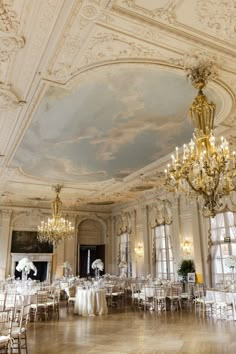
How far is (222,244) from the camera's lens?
1055 centimetres

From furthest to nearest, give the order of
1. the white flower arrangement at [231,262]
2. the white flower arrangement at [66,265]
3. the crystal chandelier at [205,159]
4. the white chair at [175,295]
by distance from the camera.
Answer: the white flower arrangement at [66,265], the white chair at [175,295], the white flower arrangement at [231,262], the crystal chandelier at [205,159]

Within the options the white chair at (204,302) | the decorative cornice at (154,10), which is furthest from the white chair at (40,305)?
the decorative cornice at (154,10)

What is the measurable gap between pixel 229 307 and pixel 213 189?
576cm

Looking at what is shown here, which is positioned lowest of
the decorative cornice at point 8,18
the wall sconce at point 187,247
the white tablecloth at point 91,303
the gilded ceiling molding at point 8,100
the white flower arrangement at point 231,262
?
the white tablecloth at point 91,303

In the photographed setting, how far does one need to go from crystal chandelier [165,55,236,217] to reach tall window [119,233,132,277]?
12.0m

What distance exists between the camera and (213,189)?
457 cm

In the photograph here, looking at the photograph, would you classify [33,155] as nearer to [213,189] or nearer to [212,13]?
[213,189]

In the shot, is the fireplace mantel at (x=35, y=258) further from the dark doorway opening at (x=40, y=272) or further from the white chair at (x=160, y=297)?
the white chair at (x=160, y=297)

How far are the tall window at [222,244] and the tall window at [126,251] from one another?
634cm

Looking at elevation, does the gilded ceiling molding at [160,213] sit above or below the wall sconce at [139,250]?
above

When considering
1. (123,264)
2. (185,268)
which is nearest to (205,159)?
(185,268)

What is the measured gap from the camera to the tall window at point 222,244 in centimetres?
1017

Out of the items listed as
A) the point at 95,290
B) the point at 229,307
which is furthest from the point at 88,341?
the point at 229,307

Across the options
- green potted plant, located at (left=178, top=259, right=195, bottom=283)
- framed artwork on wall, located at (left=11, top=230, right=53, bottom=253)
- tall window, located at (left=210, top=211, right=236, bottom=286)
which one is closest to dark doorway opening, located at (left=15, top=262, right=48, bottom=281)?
framed artwork on wall, located at (left=11, top=230, right=53, bottom=253)
